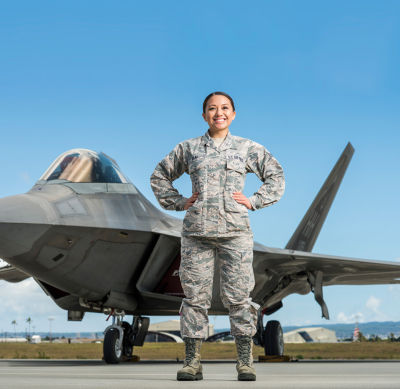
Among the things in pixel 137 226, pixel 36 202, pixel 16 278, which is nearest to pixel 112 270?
pixel 137 226

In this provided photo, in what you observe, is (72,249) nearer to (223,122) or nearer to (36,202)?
(36,202)

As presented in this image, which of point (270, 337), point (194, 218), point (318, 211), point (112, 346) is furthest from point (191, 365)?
point (318, 211)

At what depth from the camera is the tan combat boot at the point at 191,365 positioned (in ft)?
13.5

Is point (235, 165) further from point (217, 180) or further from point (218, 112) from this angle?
point (218, 112)

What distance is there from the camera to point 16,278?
12.8 metres

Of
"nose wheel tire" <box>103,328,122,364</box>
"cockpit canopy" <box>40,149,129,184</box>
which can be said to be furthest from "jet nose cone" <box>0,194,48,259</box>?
"nose wheel tire" <box>103,328,122,364</box>

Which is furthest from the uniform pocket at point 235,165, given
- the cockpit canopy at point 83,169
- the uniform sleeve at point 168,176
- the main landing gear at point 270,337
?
the main landing gear at point 270,337

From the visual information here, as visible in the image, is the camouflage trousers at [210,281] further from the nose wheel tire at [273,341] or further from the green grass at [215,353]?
the green grass at [215,353]

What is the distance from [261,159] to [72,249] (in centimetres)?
367

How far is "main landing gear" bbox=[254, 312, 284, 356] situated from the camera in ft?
36.3

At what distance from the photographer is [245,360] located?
4.25 meters

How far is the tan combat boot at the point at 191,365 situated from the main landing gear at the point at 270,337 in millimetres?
6973

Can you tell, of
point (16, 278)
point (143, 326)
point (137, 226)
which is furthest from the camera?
point (16, 278)

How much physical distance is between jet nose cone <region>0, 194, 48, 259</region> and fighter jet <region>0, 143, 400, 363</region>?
0.04ft
